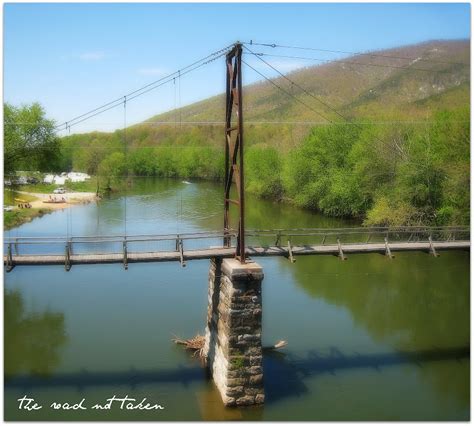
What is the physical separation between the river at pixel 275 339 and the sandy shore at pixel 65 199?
26321mm

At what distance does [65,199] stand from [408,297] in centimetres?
4107

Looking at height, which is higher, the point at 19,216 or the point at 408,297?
the point at 19,216

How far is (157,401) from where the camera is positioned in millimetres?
14234

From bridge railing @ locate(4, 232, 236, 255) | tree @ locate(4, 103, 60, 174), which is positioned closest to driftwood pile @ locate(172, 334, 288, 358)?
bridge railing @ locate(4, 232, 236, 255)

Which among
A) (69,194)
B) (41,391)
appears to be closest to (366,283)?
(41,391)

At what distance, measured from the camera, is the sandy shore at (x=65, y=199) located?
169 feet

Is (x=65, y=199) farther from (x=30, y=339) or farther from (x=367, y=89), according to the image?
(x=367, y=89)

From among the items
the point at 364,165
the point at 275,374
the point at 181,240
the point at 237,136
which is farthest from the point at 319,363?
the point at 364,165

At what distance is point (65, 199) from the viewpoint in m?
56.3

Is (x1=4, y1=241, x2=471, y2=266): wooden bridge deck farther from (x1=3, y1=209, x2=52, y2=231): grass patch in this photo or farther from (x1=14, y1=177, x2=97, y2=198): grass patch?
(x1=14, y1=177, x2=97, y2=198): grass patch

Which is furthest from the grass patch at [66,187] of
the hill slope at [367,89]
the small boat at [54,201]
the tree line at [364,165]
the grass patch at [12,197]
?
the hill slope at [367,89]

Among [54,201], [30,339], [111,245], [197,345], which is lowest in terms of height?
[30,339]

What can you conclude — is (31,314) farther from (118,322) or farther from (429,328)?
(429,328)

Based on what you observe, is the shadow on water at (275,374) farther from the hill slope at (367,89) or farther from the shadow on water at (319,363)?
the hill slope at (367,89)
